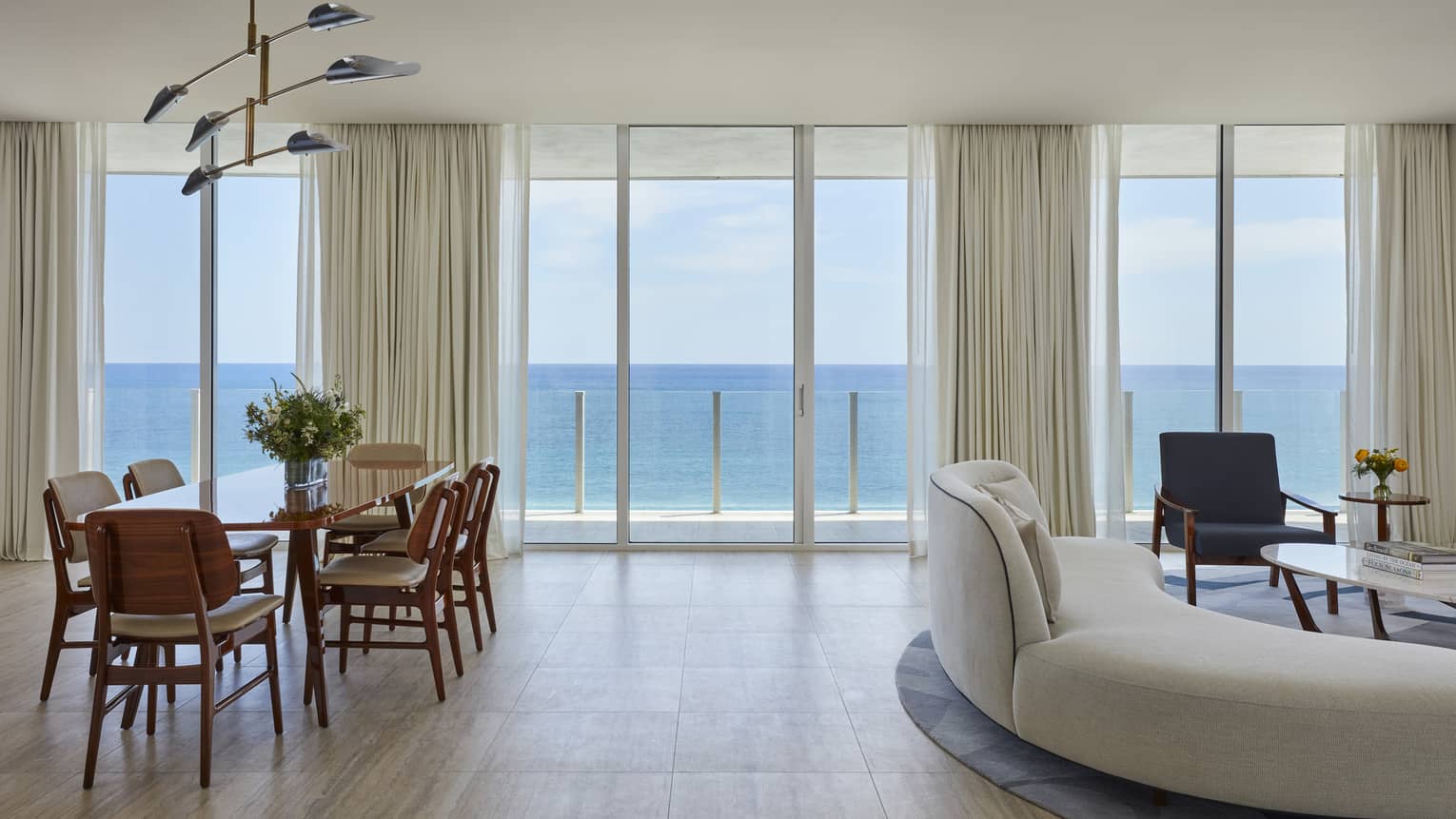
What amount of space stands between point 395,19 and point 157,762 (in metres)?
3.24

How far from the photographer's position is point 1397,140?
20.1 feet

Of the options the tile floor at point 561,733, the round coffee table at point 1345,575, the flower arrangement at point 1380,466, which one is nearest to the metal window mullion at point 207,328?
the tile floor at point 561,733

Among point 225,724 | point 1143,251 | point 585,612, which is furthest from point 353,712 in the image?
point 1143,251

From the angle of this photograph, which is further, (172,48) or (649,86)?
(649,86)

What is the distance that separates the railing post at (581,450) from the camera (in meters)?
6.76

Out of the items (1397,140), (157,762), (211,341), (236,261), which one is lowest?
(157,762)

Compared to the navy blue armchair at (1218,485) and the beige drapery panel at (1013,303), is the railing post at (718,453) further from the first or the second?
the navy blue armchair at (1218,485)

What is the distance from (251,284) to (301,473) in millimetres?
5140

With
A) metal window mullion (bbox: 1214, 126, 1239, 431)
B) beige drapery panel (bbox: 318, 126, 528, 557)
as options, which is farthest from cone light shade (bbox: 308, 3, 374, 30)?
metal window mullion (bbox: 1214, 126, 1239, 431)

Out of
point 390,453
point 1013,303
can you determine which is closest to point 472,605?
point 390,453

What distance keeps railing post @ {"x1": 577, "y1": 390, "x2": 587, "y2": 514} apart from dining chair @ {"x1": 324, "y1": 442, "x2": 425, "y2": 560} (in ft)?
5.94

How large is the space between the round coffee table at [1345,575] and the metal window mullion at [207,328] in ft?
20.6

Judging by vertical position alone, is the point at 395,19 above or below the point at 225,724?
above

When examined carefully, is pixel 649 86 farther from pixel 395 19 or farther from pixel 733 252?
pixel 733 252
